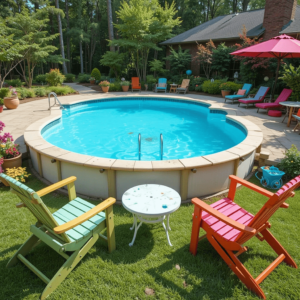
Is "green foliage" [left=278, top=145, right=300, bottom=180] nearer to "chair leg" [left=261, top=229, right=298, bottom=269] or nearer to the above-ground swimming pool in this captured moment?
the above-ground swimming pool

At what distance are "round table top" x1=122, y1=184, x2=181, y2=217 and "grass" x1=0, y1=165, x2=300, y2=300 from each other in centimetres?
55

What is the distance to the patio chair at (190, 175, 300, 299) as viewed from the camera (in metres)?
2.29

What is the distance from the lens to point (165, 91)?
54.1 feet

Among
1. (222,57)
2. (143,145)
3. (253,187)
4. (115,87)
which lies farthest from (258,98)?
(253,187)

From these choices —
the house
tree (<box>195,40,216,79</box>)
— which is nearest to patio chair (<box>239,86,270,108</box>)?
the house

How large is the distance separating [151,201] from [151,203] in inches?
1.8

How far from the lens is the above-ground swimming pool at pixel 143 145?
13.3 ft

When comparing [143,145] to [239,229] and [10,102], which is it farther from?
[10,102]

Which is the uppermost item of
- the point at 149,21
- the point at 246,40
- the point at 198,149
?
the point at 149,21

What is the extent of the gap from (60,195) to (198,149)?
14.1 ft

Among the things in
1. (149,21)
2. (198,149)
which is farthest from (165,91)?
(198,149)

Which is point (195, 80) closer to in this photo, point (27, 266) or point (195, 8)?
point (27, 266)

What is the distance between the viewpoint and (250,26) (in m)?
16.5

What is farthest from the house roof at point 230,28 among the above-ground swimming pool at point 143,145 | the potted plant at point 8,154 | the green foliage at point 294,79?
the potted plant at point 8,154
